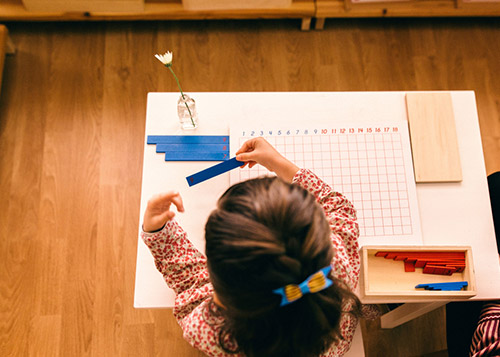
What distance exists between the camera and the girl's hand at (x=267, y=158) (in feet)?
2.99

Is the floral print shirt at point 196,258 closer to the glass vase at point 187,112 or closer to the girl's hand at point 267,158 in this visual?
the girl's hand at point 267,158

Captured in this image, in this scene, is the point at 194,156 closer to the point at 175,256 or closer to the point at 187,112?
the point at 187,112

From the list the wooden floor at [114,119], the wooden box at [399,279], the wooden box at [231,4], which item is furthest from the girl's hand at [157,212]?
the wooden box at [231,4]

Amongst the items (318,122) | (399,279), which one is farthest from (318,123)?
(399,279)

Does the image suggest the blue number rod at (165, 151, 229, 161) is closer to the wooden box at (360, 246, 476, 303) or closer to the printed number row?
the printed number row

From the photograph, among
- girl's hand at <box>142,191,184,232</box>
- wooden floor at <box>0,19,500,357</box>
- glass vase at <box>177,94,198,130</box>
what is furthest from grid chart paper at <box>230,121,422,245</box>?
wooden floor at <box>0,19,500,357</box>

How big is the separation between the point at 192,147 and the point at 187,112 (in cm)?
9

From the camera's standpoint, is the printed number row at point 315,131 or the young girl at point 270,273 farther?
the printed number row at point 315,131

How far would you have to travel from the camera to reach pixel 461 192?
0.99 metres

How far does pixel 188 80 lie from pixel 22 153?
2.51ft

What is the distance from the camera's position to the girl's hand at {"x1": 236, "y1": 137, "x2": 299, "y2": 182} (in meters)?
0.91

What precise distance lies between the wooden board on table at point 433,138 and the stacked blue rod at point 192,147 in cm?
48

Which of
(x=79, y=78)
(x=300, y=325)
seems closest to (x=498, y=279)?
(x=300, y=325)

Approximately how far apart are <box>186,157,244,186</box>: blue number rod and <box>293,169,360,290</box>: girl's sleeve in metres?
0.15
